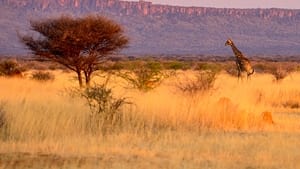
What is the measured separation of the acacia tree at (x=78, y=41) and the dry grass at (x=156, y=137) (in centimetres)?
701

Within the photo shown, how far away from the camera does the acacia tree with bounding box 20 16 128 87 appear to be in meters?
23.9

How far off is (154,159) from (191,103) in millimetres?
5539

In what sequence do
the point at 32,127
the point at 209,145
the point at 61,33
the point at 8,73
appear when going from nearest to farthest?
the point at 209,145
the point at 32,127
the point at 61,33
the point at 8,73

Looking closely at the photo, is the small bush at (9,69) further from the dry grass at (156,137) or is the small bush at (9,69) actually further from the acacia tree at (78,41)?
the dry grass at (156,137)

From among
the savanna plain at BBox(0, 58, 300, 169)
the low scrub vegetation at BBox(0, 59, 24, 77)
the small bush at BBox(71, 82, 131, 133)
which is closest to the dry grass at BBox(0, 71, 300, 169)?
the savanna plain at BBox(0, 58, 300, 169)

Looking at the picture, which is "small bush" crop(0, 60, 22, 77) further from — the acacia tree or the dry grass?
the dry grass

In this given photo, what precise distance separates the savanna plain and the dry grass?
0.05 ft

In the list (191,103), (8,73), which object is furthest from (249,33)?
(191,103)

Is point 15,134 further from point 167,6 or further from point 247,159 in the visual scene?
point 167,6

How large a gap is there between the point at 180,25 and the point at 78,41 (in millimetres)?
117299

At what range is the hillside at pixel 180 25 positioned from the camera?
132m

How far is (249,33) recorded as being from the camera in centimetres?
13975

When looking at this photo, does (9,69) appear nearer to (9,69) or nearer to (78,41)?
(9,69)

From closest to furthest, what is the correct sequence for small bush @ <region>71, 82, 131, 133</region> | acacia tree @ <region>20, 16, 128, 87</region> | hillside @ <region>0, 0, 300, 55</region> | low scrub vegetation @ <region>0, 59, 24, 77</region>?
small bush @ <region>71, 82, 131, 133</region>
acacia tree @ <region>20, 16, 128, 87</region>
low scrub vegetation @ <region>0, 59, 24, 77</region>
hillside @ <region>0, 0, 300, 55</region>
